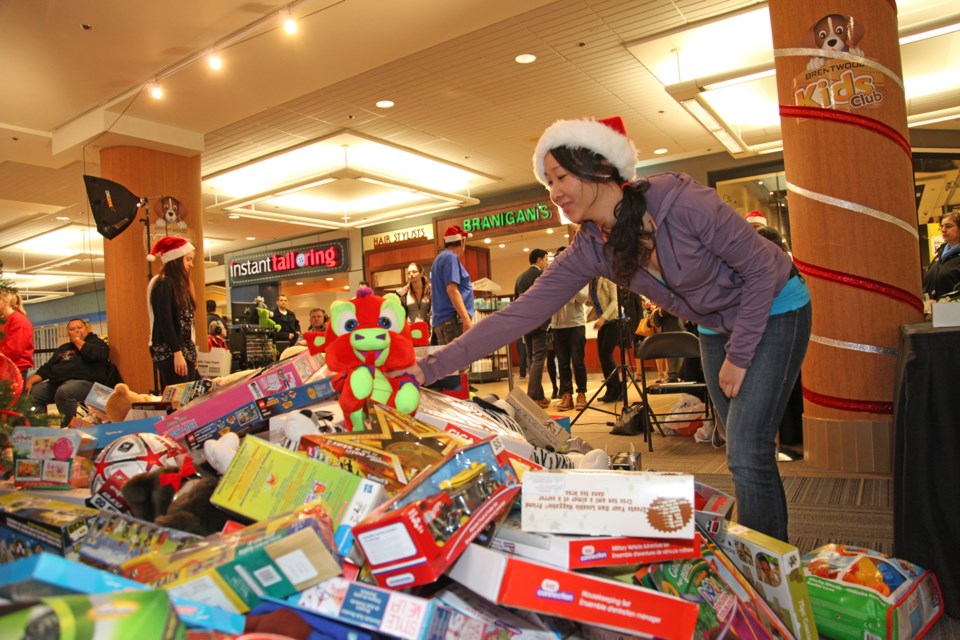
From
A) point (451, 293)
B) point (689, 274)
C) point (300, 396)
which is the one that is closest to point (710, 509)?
point (689, 274)

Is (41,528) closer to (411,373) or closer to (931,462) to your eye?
(411,373)

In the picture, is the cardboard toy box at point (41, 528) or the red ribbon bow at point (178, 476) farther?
the red ribbon bow at point (178, 476)

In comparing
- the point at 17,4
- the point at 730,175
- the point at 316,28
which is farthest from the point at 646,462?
the point at 730,175

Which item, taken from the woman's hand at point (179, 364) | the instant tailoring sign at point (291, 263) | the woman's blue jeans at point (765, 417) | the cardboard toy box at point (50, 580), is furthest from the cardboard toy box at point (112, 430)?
the instant tailoring sign at point (291, 263)

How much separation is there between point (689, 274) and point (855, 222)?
199 cm

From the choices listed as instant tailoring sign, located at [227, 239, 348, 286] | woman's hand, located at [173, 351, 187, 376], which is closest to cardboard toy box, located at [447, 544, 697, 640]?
woman's hand, located at [173, 351, 187, 376]

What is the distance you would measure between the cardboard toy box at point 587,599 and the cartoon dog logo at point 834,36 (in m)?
3.02

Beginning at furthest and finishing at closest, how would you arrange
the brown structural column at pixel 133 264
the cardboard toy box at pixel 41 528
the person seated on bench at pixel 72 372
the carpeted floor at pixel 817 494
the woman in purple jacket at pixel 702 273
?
the brown structural column at pixel 133 264 < the person seated on bench at pixel 72 372 < the carpeted floor at pixel 817 494 < the woman in purple jacket at pixel 702 273 < the cardboard toy box at pixel 41 528

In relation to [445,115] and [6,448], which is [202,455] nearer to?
[6,448]

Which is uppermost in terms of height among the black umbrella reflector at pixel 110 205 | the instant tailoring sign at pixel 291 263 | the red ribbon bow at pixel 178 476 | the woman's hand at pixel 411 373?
the instant tailoring sign at pixel 291 263

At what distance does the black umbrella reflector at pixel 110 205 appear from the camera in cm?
507

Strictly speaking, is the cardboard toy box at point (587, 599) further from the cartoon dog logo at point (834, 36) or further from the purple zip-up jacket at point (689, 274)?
the cartoon dog logo at point (834, 36)

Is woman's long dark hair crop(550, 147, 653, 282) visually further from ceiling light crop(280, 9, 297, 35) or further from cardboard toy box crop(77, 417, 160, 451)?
ceiling light crop(280, 9, 297, 35)

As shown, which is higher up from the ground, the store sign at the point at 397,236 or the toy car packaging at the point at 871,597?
the store sign at the point at 397,236
